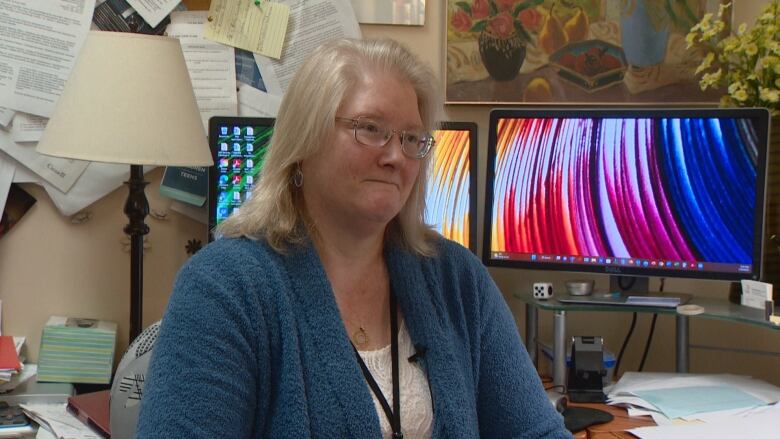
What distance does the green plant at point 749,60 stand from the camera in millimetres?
1854

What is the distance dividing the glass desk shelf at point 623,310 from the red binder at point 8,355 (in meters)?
1.06

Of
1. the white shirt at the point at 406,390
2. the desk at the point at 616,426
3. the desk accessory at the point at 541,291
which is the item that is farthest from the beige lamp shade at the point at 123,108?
the desk at the point at 616,426

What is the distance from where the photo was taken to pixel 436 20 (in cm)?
209

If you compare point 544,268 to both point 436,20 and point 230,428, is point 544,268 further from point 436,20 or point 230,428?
point 230,428

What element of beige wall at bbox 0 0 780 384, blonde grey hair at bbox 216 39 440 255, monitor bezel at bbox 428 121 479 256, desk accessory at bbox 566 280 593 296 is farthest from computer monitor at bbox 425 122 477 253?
blonde grey hair at bbox 216 39 440 255

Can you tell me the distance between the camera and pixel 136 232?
1.80 m

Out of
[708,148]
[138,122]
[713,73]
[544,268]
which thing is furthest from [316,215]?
[713,73]

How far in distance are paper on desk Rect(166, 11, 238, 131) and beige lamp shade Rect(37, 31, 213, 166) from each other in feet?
0.92

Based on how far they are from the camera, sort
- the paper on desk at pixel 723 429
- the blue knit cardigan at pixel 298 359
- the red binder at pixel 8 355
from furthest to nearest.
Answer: the red binder at pixel 8 355, the paper on desk at pixel 723 429, the blue knit cardigan at pixel 298 359

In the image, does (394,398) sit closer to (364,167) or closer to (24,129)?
(364,167)

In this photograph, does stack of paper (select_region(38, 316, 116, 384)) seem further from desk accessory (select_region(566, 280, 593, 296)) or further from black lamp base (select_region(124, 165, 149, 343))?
desk accessory (select_region(566, 280, 593, 296))

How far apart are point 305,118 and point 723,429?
917 mm

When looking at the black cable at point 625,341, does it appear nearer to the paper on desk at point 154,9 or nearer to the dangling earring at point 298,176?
the dangling earring at point 298,176

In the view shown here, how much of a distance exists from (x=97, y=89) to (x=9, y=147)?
0.38m
